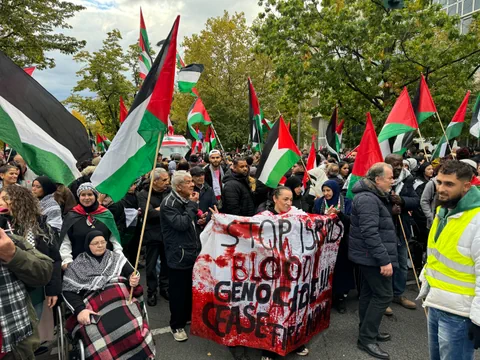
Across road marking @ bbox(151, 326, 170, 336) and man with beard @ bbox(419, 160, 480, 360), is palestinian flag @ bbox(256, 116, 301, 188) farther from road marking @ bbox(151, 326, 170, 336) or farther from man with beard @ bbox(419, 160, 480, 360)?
man with beard @ bbox(419, 160, 480, 360)

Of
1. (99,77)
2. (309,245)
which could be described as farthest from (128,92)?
(309,245)

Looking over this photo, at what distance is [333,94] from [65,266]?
41.0 feet

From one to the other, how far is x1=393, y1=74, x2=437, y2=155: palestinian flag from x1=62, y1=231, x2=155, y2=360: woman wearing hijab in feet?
16.2

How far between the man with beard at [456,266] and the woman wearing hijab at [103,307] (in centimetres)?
237

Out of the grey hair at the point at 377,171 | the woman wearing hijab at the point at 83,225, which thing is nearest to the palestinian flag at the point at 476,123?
the grey hair at the point at 377,171

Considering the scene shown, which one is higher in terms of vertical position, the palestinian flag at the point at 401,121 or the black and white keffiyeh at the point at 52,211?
the palestinian flag at the point at 401,121

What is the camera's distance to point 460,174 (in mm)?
2494

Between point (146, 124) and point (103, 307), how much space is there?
1.66 metres

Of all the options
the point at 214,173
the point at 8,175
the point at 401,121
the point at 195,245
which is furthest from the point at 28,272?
the point at 401,121

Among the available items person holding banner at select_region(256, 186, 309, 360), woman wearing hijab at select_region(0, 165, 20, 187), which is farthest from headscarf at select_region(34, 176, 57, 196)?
person holding banner at select_region(256, 186, 309, 360)

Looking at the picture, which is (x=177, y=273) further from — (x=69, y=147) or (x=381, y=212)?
(x=381, y=212)

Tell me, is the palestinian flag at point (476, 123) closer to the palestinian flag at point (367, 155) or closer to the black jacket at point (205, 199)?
the palestinian flag at point (367, 155)

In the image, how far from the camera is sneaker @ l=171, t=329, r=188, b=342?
13.0 ft

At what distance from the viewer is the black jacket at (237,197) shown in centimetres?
529
